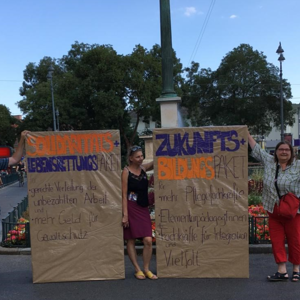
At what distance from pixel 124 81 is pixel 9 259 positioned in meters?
27.0

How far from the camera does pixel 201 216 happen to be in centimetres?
468

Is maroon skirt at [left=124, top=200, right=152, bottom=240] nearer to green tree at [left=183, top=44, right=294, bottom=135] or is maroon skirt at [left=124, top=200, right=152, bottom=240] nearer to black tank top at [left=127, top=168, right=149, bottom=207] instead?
black tank top at [left=127, top=168, right=149, bottom=207]

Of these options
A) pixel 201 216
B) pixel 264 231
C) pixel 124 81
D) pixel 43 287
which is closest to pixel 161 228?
pixel 201 216

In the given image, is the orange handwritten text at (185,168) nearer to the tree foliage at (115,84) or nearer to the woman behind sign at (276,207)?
the woman behind sign at (276,207)

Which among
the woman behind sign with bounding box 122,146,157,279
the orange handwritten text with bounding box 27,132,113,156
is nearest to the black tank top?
the woman behind sign with bounding box 122,146,157,279

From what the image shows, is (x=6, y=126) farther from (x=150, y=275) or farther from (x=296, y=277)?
(x=296, y=277)

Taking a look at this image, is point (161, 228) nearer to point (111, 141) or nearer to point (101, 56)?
point (111, 141)

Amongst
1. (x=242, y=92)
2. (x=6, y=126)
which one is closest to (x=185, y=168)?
(x=242, y=92)

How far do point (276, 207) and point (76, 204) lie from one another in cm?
248

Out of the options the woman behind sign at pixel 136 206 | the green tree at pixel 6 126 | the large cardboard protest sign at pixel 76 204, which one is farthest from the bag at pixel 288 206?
the green tree at pixel 6 126

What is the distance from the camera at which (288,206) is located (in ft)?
14.2

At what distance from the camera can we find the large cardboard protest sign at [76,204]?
4664 mm

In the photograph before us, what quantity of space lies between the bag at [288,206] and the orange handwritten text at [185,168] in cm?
89

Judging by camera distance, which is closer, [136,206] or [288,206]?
[288,206]
